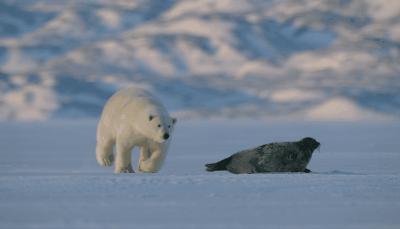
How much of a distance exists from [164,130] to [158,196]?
2480 millimetres

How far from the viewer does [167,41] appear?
637ft

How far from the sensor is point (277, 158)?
957 centimetres

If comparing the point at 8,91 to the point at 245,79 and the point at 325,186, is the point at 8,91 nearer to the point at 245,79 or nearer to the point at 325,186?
the point at 245,79

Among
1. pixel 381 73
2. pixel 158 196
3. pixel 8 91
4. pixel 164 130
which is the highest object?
pixel 381 73

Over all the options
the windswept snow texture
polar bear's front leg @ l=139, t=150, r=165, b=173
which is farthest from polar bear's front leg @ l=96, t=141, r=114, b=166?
the windswept snow texture

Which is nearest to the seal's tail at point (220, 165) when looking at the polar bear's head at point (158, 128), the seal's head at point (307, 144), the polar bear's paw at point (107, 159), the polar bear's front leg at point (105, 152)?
the seal's head at point (307, 144)

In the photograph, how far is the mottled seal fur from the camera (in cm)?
959

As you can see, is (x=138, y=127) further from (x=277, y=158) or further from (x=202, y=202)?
(x=202, y=202)

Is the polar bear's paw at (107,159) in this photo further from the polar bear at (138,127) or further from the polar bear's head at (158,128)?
the polar bear's head at (158,128)

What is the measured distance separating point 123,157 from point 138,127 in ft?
1.69

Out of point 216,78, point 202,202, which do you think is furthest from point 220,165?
point 216,78

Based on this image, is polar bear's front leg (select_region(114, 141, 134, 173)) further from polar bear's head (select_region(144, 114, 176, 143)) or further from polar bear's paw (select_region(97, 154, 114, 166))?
polar bear's paw (select_region(97, 154, 114, 166))

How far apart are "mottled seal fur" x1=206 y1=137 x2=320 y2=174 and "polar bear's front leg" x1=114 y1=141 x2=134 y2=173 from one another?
3.94 feet

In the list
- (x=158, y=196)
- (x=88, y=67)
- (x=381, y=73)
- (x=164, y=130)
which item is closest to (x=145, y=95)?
(x=164, y=130)
